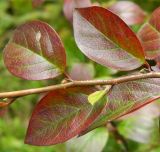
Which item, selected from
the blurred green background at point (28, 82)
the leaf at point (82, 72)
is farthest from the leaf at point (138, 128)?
the leaf at point (82, 72)

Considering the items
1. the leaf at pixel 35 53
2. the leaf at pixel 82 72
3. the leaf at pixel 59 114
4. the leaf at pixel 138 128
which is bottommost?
the leaf at pixel 138 128

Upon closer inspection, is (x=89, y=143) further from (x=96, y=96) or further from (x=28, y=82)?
(x=28, y=82)

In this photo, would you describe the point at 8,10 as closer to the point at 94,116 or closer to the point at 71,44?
Answer: the point at 71,44

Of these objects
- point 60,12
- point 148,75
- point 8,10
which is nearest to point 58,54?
point 148,75

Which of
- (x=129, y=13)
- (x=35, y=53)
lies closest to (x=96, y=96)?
(x=35, y=53)

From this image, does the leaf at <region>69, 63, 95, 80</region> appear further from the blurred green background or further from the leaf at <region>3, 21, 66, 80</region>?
the leaf at <region>3, 21, 66, 80</region>

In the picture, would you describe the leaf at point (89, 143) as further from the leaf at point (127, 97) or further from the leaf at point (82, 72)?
the leaf at point (127, 97)

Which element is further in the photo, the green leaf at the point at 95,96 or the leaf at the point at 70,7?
the leaf at the point at 70,7

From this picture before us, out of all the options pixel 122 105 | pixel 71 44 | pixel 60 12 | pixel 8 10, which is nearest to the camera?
pixel 122 105
